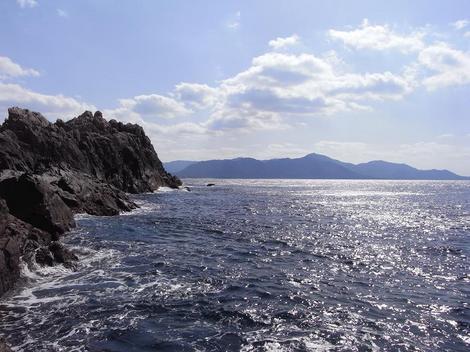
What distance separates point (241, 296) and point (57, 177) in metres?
39.4

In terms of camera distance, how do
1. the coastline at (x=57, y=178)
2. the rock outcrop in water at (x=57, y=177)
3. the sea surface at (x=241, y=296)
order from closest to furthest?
the sea surface at (x=241, y=296), the coastline at (x=57, y=178), the rock outcrop in water at (x=57, y=177)

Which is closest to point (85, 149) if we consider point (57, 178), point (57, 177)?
point (57, 177)

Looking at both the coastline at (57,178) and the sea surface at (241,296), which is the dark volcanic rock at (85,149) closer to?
the coastline at (57,178)

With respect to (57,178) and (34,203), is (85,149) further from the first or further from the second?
(34,203)

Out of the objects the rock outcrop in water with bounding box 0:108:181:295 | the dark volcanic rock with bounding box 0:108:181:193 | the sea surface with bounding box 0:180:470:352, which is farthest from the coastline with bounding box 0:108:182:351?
the sea surface with bounding box 0:180:470:352

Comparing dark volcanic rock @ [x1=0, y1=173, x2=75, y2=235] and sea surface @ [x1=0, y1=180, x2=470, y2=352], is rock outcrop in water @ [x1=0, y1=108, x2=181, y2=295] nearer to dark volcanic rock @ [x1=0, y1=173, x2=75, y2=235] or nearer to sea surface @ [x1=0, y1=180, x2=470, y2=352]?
dark volcanic rock @ [x1=0, y1=173, x2=75, y2=235]

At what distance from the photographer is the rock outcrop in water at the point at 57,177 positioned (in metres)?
27.0

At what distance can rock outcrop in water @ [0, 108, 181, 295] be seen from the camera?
26984 mm

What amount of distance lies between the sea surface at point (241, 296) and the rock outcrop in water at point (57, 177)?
220 cm

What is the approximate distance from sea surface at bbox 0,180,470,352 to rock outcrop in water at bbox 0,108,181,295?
2.20 meters

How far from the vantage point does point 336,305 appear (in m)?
20.8

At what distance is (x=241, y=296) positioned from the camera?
21.9m

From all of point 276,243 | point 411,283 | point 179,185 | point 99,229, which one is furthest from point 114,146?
point 411,283

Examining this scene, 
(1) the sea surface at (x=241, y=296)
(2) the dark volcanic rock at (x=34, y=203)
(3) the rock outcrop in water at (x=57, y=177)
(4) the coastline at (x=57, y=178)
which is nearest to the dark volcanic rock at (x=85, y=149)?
(3) the rock outcrop in water at (x=57, y=177)
